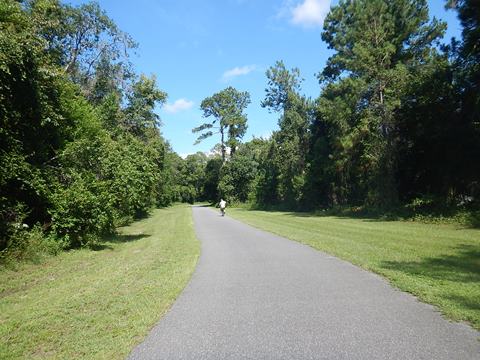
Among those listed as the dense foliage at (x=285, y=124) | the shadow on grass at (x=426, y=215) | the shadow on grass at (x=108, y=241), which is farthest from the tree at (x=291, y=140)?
the shadow on grass at (x=108, y=241)

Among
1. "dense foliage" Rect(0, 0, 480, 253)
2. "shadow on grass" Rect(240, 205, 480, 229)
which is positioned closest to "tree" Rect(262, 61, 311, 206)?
"dense foliage" Rect(0, 0, 480, 253)

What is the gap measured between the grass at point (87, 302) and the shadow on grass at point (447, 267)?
5122mm

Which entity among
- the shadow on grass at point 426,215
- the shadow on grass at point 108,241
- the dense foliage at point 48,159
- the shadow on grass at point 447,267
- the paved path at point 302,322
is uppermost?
the dense foliage at point 48,159

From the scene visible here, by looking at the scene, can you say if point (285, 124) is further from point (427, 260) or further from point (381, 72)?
point (427, 260)

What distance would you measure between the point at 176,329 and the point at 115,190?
13.1m

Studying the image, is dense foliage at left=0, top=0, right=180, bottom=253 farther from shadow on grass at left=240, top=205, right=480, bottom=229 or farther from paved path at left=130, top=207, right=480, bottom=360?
shadow on grass at left=240, top=205, right=480, bottom=229

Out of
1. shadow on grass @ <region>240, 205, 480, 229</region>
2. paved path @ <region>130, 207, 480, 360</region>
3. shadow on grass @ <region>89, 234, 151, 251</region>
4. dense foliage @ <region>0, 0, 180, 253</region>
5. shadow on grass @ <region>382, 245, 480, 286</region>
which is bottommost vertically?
shadow on grass @ <region>89, 234, 151, 251</region>

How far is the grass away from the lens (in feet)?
17.1

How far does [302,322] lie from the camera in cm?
572

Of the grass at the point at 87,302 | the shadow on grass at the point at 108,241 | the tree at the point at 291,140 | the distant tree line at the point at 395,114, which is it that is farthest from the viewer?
the tree at the point at 291,140

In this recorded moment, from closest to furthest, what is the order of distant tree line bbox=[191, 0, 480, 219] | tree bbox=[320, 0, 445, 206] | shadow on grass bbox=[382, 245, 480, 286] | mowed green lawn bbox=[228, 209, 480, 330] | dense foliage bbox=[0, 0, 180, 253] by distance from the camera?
mowed green lawn bbox=[228, 209, 480, 330] < shadow on grass bbox=[382, 245, 480, 286] < dense foliage bbox=[0, 0, 180, 253] < distant tree line bbox=[191, 0, 480, 219] < tree bbox=[320, 0, 445, 206]

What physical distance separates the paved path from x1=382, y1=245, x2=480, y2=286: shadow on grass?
1.16m

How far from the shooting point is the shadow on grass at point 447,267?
8625 mm

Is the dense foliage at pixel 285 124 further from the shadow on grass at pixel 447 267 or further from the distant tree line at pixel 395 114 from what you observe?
the shadow on grass at pixel 447 267
